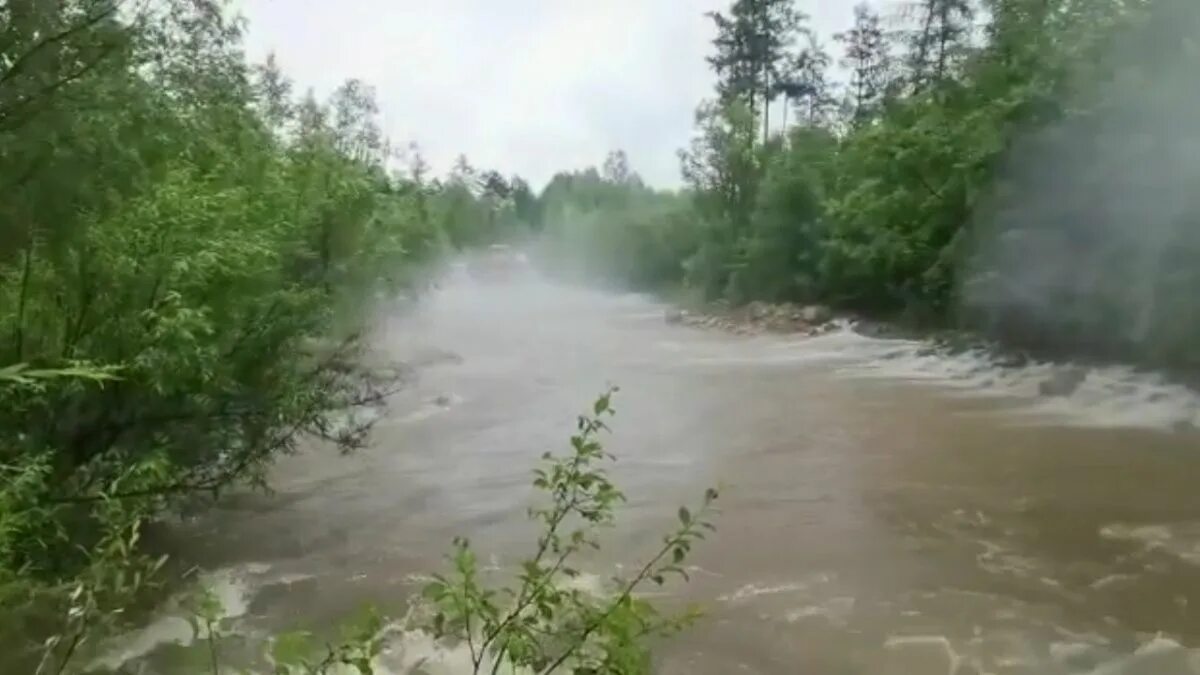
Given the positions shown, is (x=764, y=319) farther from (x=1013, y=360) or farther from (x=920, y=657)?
(x=920, y=657)

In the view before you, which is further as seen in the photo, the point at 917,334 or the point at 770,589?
the point at 917,334

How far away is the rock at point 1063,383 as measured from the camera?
1550 cm

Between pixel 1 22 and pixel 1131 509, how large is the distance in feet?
28.9

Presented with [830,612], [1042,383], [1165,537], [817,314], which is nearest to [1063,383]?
[1042,383]

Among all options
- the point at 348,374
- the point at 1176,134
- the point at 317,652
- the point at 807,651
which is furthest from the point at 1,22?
the point at 1176,134

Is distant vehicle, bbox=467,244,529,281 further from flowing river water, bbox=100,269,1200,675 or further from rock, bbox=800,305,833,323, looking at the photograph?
flowing river water, bbox=100,269,1200,675

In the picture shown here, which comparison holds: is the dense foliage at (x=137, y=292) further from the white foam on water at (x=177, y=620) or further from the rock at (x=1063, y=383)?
the rock at (x=1063, y=383)

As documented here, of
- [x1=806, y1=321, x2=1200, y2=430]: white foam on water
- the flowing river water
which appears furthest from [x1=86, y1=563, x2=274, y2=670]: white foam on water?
[x1=806, y1=321, x2=1200, y2=430]: white foam on water

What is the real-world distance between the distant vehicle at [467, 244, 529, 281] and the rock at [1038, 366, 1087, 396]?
42922 mm

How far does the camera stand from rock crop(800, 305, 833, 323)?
27.3 m

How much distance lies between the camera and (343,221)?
10.8m

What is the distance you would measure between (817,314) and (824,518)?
18.8 metres

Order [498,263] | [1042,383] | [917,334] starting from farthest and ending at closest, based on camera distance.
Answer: [498,263] < [917,334] < [1042,383]

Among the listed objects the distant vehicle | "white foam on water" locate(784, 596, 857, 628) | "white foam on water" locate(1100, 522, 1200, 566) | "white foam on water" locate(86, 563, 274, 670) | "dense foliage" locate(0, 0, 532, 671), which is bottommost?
the distant vehicle
